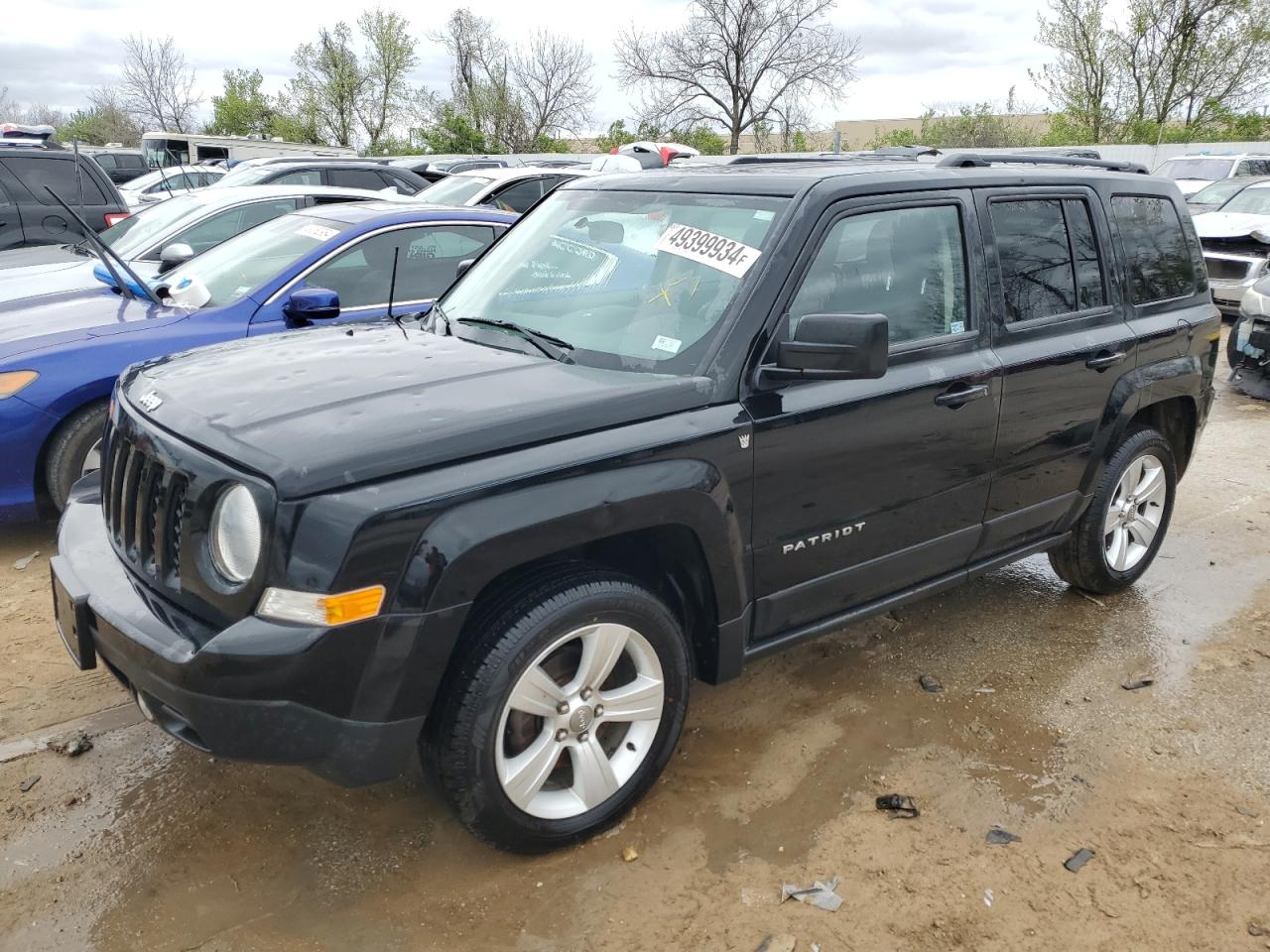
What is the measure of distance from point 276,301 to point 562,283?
8.12 feet

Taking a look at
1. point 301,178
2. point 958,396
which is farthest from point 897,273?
point 301,178

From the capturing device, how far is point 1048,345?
147 inches

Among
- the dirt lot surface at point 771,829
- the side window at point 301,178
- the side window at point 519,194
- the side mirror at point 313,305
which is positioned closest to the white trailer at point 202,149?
the side window at point 301,178

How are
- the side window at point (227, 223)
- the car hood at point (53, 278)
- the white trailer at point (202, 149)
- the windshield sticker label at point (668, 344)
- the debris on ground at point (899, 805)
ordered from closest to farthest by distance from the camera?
the windshield sticker label at point (668, 344) → the debris on ground at point (899, 805) → the car hood at point (53, 278) → the side window at point (227, 223) → the white trailer at point (202, 149)

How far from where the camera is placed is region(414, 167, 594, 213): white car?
11.4m

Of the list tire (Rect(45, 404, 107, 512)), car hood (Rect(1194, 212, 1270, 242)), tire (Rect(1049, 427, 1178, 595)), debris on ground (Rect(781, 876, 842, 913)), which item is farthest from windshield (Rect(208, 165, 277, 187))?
debris on ground (Rect(781, 876, 842, 913))

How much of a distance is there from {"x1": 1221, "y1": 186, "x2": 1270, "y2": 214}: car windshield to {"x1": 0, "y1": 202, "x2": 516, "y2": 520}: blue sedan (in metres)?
11.5

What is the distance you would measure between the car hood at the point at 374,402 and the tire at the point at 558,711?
1.46 feet

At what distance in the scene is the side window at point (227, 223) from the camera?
25.6ft

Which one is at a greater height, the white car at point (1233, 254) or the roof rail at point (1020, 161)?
the roof rail at point (1020, 161)

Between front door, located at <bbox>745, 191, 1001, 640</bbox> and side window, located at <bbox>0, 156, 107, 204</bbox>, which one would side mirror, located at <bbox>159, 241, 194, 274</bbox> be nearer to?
side window, located at <bbox>0, 156, 107, 204</bbox>

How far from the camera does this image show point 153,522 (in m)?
2.62

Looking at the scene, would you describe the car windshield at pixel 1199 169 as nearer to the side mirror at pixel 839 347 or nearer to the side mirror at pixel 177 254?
the side mirror at pixel 177 254

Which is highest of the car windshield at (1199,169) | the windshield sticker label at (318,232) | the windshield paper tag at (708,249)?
the car windshield at (1199,169)
